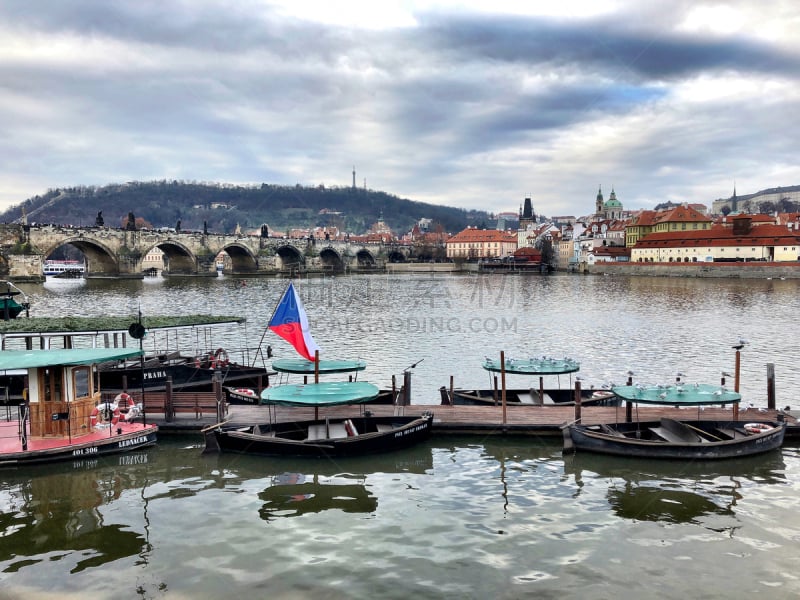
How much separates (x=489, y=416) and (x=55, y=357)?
12.7 m

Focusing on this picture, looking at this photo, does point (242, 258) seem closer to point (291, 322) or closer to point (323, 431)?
point (291, 322)

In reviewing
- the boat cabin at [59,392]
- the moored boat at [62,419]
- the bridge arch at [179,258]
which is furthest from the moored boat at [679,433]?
the bridge arch at [179,258]

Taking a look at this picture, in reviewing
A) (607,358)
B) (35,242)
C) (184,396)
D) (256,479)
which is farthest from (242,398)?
(35,242)

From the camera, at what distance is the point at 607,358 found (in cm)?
3416

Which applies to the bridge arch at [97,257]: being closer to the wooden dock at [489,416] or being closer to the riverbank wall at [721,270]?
the wooden dock at [489,416]

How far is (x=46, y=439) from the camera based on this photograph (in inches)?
648

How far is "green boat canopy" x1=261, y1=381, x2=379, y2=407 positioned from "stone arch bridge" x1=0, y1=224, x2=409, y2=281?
86443mm

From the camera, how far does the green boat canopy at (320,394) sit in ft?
56.7

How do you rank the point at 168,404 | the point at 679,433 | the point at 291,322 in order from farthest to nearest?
the point at 291,322
the point at 168,404
the point at 679,433

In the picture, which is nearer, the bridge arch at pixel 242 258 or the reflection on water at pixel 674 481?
the reflection on water at pixel 674 481

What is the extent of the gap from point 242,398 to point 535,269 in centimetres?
15245

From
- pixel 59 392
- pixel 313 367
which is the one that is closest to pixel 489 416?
pixel 313 367

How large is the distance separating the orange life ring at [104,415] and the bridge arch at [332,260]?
145m

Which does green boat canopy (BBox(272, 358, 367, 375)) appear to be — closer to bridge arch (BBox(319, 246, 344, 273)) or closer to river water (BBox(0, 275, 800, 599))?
river water (BBox(0, 275, 800, 599))
